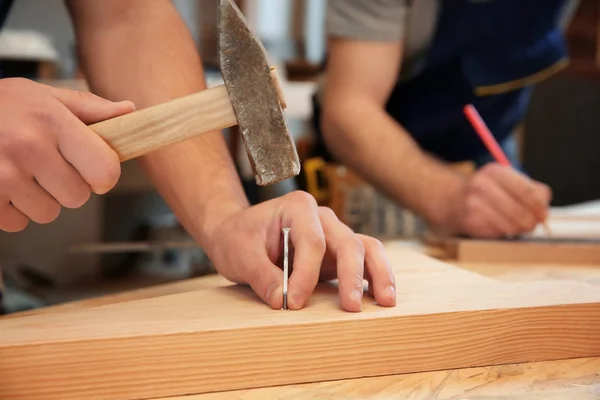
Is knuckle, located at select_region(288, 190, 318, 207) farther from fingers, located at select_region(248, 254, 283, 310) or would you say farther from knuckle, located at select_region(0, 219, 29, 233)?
knuckle, located at select_region(0, 219, 29, 233)

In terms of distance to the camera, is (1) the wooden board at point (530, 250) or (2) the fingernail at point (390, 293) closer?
(2) the fingernail at point (390, 293)

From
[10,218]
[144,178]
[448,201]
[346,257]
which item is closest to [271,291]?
[346,257]

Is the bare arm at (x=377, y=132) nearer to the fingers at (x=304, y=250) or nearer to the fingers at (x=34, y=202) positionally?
the fingers at (x=304, y=250)

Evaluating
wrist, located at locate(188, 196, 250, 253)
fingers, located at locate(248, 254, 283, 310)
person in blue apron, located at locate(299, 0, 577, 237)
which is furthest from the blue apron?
fingers, located at locate(248, 254, 283, 310)

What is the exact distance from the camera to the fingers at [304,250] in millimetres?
751

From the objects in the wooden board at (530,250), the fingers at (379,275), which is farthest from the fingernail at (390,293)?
the wooden board at (530,250)

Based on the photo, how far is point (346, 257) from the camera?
76cm

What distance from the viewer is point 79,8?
1063 mm

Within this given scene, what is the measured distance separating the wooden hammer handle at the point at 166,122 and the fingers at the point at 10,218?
146 millimetres

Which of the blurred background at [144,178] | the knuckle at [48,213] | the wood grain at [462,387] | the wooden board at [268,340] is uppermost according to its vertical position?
the knuckle at [48,213]

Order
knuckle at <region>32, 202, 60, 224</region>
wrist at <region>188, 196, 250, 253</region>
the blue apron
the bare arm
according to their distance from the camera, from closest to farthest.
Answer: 1. knuckle at <region>32, 202, 60, 224</region>
2. wrist at <region>188, 196, 250, 253</region>
3. the bare arm
4. the blue apron

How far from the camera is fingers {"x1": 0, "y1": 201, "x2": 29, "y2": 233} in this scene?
72cm

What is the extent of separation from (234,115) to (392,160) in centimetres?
99

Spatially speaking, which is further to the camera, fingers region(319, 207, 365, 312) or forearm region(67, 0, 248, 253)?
forearm region(67, 0, 248, 253)
